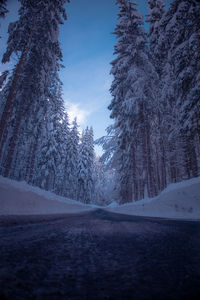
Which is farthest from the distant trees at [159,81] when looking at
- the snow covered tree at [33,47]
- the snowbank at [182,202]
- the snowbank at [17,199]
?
the snowbank at [17,199]

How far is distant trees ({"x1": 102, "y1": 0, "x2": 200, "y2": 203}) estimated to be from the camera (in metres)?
9.02

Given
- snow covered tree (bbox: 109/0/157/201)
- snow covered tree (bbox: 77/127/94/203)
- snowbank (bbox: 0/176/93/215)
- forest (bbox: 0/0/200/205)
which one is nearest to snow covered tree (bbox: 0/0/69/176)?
forest (bbox: 0/0/200/205)

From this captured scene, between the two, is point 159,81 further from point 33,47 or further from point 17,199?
point 17,199

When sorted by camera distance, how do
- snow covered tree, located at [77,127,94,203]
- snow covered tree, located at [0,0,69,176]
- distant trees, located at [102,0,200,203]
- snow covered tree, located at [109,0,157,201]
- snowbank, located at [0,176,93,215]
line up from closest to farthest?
snowbank, located at [0,176,93,215] → distant trees, located at [102,0,200,203] → snow covered tree, located at [0,0,69,176] → snow covered tree, located at [109,0,157,201] → snow covered tree, located at [77,127,94,203]

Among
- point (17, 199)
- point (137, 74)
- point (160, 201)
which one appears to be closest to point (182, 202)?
point (160, 201)

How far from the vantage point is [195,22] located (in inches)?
345

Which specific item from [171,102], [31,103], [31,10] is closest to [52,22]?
[31,10]

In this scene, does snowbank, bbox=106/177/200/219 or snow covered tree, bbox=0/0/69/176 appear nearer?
snowbank, bbox=106/177/200/219

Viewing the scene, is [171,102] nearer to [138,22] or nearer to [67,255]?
[138,22]

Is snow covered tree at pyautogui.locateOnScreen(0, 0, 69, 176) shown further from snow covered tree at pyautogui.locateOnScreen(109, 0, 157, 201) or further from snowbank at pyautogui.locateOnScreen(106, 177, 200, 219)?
snowbank at pyautogui.locateOnScreen(106, 177, 200, 219)

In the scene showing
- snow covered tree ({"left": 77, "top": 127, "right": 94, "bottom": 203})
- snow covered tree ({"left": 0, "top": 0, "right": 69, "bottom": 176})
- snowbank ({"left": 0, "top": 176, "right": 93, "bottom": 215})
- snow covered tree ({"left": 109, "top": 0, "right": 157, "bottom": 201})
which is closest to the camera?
snowbank ({"left": 0, "top": 176, "right": 93, "bottom": 215})

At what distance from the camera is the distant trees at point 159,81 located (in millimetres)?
9016

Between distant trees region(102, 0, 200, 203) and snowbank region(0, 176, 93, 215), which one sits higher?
distant trees region(102, 0, 200, 203)

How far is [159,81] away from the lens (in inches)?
571
